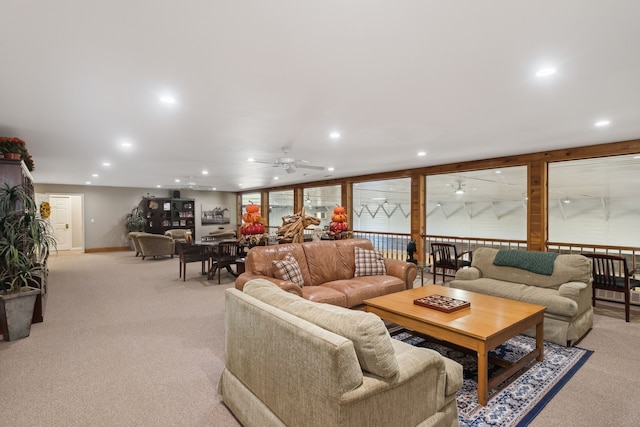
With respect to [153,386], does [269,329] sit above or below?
above

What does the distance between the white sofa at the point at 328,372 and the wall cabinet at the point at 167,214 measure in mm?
10781

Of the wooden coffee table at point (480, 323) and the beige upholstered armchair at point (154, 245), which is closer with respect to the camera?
the wooden coffee table at point (480, 323)

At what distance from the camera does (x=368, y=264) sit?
4305 mm

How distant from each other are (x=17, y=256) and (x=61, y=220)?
875cm

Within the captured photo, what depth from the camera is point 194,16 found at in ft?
5.42

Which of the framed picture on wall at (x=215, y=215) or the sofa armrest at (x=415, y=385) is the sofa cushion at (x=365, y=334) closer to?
the sofa armrest at (x=415, y=385)

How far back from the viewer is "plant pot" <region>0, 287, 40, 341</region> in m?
3.42

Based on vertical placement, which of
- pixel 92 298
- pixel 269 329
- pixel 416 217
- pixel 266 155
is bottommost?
pixel 92 298

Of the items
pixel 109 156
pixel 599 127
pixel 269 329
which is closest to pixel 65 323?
pixel 109 156

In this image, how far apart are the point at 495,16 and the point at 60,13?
2.25 metres

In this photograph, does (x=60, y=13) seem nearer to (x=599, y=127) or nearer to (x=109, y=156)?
(x=109, y=156)

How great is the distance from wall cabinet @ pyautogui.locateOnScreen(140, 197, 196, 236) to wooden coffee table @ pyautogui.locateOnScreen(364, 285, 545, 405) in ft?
34.5

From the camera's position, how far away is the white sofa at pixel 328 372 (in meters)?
1.39

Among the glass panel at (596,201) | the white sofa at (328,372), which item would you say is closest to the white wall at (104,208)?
the white sofa at (328,372)
